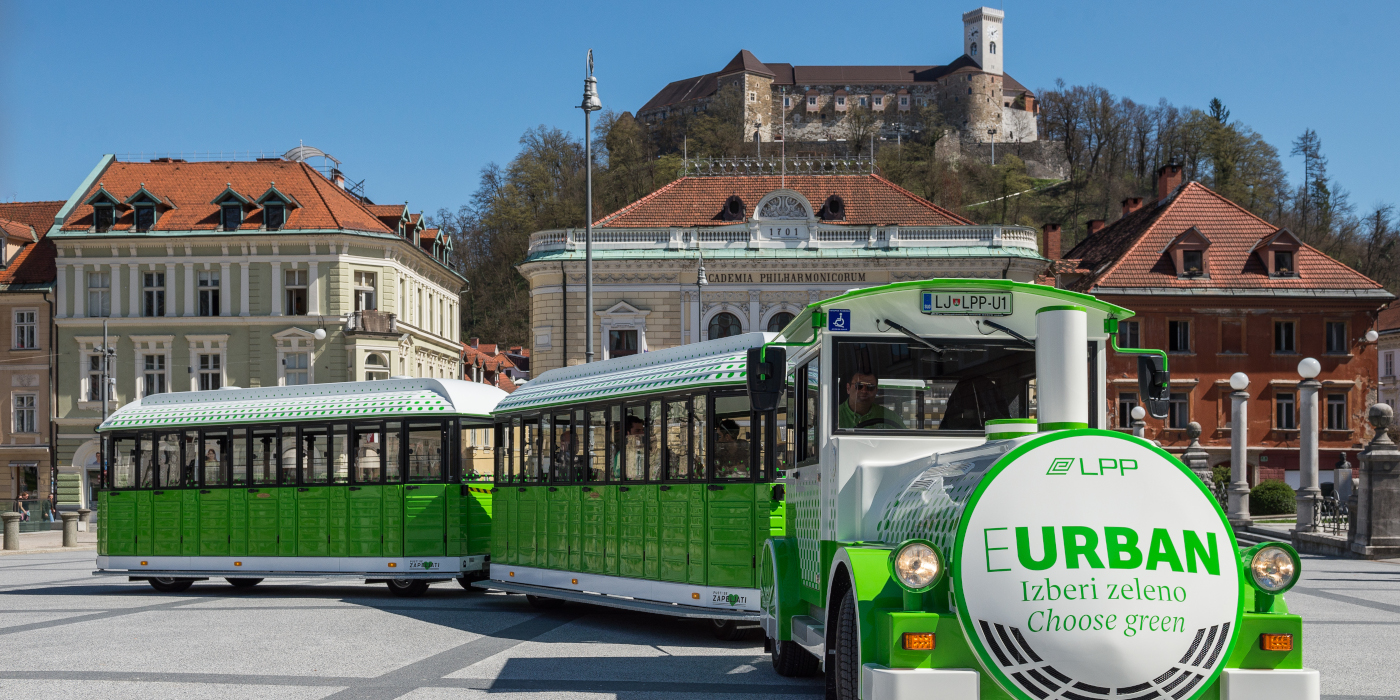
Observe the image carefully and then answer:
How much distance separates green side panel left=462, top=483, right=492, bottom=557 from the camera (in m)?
18.2

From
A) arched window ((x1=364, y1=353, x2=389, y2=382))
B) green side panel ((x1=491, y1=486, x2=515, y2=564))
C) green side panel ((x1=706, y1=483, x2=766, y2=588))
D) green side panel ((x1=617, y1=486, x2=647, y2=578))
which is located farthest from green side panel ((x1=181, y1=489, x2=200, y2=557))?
arched window ((x1=364, y1=353, x2=389, y2=382))

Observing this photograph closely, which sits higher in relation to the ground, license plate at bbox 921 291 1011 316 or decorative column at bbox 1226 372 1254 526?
license plate at bbox 921 291 1011 316

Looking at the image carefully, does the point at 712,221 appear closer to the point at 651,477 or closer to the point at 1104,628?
the point at 651,477

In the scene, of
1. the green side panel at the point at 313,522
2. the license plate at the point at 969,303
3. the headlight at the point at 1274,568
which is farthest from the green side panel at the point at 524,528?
the headlight at the point at 1274,568

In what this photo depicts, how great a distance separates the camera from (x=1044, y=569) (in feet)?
A: 18.4

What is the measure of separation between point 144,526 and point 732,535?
11.4 metres

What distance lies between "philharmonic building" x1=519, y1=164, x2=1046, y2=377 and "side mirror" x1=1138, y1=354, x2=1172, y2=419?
4066cm

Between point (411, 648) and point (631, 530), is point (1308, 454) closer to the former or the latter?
point (631, 530)

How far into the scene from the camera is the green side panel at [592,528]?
1463 centimetres

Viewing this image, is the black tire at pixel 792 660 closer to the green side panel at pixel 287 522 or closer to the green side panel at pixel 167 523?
the green side panel at pixel 287 522

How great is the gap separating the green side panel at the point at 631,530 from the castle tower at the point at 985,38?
463 ft

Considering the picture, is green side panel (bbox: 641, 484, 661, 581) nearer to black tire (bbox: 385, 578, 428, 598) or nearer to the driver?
black tire (bbox: 385, 578, 428, 598)

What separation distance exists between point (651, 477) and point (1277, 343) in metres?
43.6

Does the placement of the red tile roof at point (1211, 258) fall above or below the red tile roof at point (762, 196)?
below
